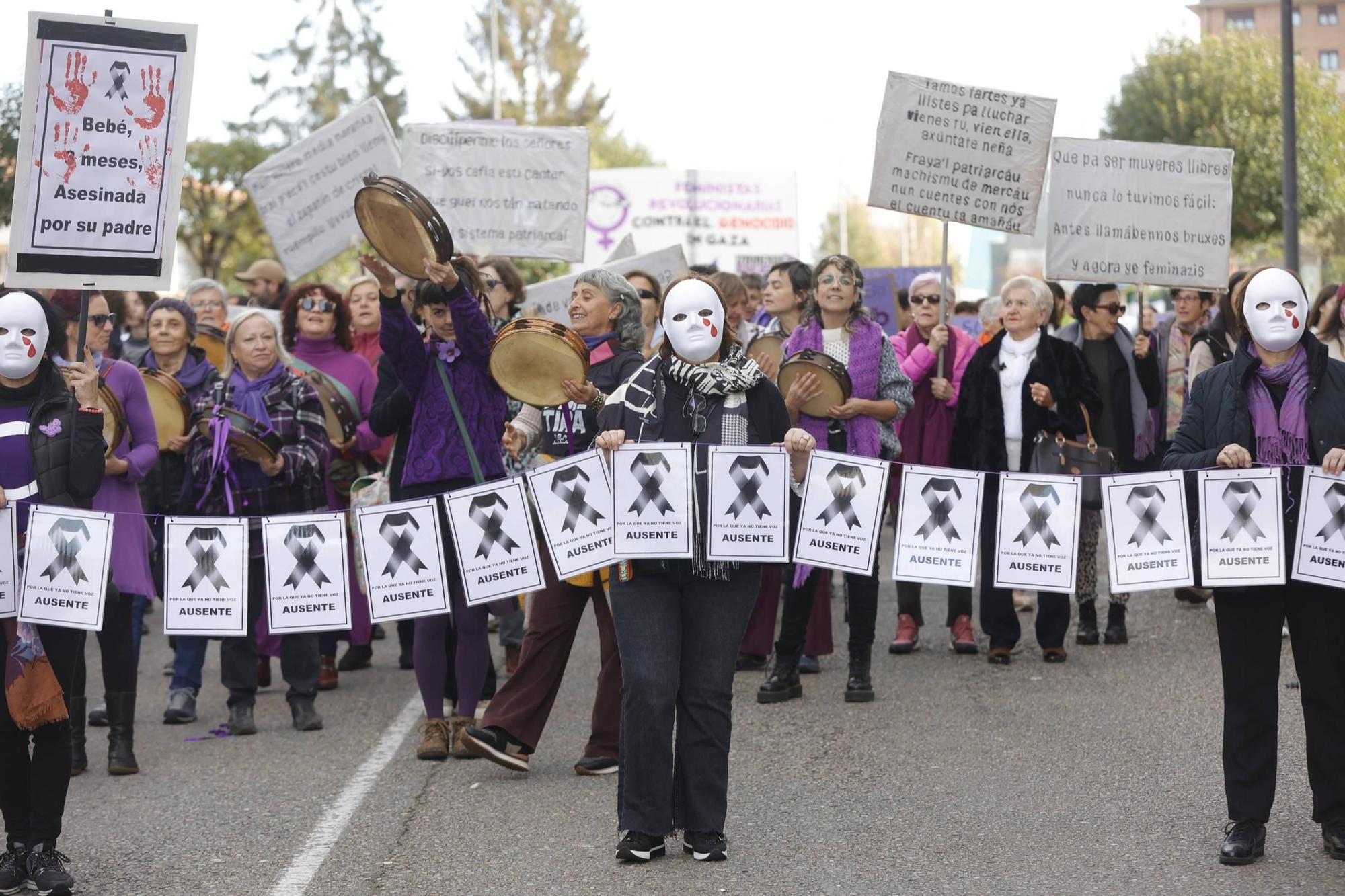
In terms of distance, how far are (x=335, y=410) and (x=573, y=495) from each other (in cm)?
378

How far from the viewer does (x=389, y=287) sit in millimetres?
7633

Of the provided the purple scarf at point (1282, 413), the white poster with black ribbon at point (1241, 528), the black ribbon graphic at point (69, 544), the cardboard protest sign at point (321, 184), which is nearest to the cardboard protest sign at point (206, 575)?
the black ribbon graphic at point (69, 544)

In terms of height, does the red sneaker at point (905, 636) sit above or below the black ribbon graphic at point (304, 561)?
below

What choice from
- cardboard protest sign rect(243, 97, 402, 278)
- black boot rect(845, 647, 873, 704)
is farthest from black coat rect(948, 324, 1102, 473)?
cardboard protest sign rect(243, 97, 402, 278)

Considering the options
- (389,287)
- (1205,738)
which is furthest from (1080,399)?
(389,287)

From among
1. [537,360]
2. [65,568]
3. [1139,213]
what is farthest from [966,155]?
[65,568]

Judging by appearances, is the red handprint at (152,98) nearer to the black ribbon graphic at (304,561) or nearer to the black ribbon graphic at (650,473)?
the black ribbon graphic at (304,561)

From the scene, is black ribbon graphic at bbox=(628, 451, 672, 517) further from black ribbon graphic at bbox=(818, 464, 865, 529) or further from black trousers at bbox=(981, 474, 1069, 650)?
black trousers at bbox=(981, 474, 1069, 650)

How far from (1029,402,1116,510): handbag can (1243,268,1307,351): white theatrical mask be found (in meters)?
3.76

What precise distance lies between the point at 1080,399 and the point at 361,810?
199 inches

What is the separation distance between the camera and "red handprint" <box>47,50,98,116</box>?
22.5 feet

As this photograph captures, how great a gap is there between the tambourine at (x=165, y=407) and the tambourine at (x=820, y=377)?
3249 mm

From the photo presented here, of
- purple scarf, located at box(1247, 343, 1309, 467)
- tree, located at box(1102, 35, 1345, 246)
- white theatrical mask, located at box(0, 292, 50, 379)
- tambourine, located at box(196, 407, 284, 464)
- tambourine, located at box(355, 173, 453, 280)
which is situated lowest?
tambourine, located at box(196, 407, 284, 464)

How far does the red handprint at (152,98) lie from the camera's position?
277 inches
